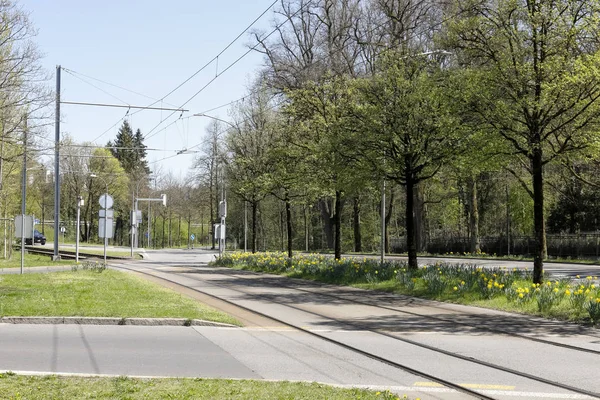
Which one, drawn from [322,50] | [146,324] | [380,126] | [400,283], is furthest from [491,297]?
[322,50]

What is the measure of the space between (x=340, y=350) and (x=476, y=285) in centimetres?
831

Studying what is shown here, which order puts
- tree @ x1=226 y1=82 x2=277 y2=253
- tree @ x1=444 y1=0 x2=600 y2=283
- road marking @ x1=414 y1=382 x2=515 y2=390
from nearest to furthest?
road marking @ x1=414 y1=382 x2=515 y2=390, tree @ x1=444 y1=0 x2=600 y2=283, tree @ x1=226 y1=82 x2=277 y2=253

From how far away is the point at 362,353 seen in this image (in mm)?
10719

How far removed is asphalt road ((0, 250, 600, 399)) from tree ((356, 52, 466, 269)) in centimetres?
707

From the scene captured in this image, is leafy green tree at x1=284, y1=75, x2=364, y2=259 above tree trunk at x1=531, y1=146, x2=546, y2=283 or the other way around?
above

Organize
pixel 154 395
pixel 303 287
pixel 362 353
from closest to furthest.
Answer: pixel 154 395
pixel 362 353
pixel 303 287

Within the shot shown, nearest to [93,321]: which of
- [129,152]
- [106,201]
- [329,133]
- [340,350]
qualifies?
[340,350]

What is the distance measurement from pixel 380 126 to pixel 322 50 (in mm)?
26454

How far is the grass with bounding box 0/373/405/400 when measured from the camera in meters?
7.19

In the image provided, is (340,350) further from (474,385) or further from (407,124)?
(407,124)

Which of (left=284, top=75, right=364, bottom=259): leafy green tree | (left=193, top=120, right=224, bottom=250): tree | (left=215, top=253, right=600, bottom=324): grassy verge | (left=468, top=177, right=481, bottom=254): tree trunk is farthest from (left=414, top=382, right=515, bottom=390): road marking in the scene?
(left=193, top=120, right=224, bottom=250): tree

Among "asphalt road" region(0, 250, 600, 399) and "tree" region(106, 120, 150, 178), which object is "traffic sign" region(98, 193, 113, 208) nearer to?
"asphalt road" region(0, 250, 600, 399)

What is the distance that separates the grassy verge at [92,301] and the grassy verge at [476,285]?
263 inches

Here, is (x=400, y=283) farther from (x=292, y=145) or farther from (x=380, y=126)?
(x=292, y=145)
